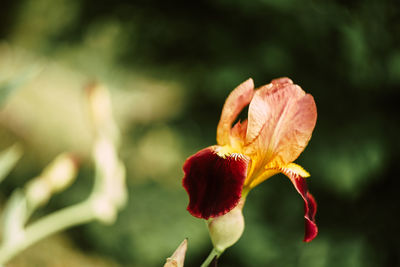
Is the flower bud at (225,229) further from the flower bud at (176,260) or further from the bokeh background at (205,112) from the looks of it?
the bokeh background at (205,112)

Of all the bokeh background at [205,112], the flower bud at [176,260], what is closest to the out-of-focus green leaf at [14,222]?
the flower bud at [176,260]

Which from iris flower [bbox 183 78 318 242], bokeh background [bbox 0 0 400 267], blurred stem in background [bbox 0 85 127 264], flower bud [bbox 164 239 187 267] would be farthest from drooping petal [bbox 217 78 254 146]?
bokeh background [bbox 0 0 400 267]

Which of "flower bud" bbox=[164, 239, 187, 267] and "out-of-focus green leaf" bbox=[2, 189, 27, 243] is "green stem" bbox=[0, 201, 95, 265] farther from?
"flower bud" bbox=[164, 239, 187, 267]

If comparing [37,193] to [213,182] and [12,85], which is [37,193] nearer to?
[12,85]

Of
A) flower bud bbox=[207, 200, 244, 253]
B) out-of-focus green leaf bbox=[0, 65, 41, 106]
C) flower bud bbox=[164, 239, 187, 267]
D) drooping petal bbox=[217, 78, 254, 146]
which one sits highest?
out-of-focus green leaf bbox=[0, 65, 41, 106]

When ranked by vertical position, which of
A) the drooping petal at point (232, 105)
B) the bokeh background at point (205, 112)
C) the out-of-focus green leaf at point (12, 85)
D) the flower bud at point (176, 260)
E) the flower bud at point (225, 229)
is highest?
the out-of-focus green leaf at point (12, 85)

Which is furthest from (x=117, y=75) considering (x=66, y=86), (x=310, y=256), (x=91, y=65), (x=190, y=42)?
(x=310, y=256)

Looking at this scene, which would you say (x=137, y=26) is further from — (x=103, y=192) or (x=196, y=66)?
(x=103, y=192)
